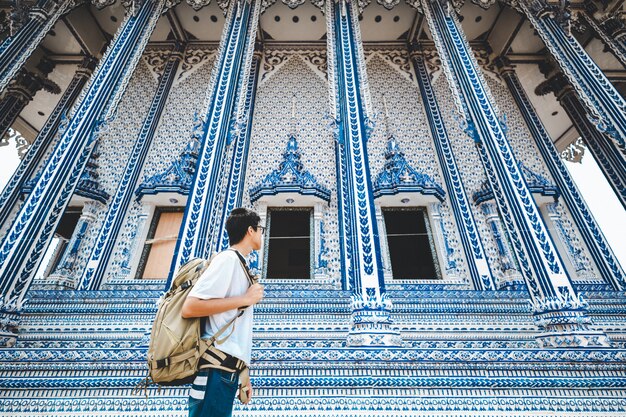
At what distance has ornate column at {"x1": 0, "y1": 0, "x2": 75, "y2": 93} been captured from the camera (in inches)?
172

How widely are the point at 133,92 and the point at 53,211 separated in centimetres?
422

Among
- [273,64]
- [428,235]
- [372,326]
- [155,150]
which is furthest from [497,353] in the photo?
[273,64]

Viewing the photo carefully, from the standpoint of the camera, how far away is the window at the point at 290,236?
5.43 m

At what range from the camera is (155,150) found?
19.3 ft

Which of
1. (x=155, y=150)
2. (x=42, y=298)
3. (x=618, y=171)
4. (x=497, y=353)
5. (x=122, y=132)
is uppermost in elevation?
(x=122, y=132)

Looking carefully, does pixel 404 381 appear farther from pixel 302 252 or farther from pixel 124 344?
pixel 302 252

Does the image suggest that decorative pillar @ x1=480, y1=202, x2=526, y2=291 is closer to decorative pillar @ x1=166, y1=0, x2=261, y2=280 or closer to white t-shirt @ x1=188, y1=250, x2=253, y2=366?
decorative pillar @ x1=166, y1=0, x2=261, y2=280

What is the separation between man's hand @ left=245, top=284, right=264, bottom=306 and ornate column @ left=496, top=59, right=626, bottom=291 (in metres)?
5.34

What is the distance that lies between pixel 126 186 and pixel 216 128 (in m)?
2.61

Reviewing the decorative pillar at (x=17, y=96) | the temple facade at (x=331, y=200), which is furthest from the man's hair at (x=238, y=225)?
the decorative pillar at (x=17, y=96)

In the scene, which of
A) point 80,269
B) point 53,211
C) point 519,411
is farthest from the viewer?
point 80,269

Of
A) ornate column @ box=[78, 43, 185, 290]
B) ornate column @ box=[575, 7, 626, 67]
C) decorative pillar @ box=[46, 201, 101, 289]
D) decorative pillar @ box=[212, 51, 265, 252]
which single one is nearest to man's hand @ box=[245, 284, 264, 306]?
decorative pillar @ box=[212, 51, 265, 252]

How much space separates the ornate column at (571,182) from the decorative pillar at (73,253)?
750 centimetres

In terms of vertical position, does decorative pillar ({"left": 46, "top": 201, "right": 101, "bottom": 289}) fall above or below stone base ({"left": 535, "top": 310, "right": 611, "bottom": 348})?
above
